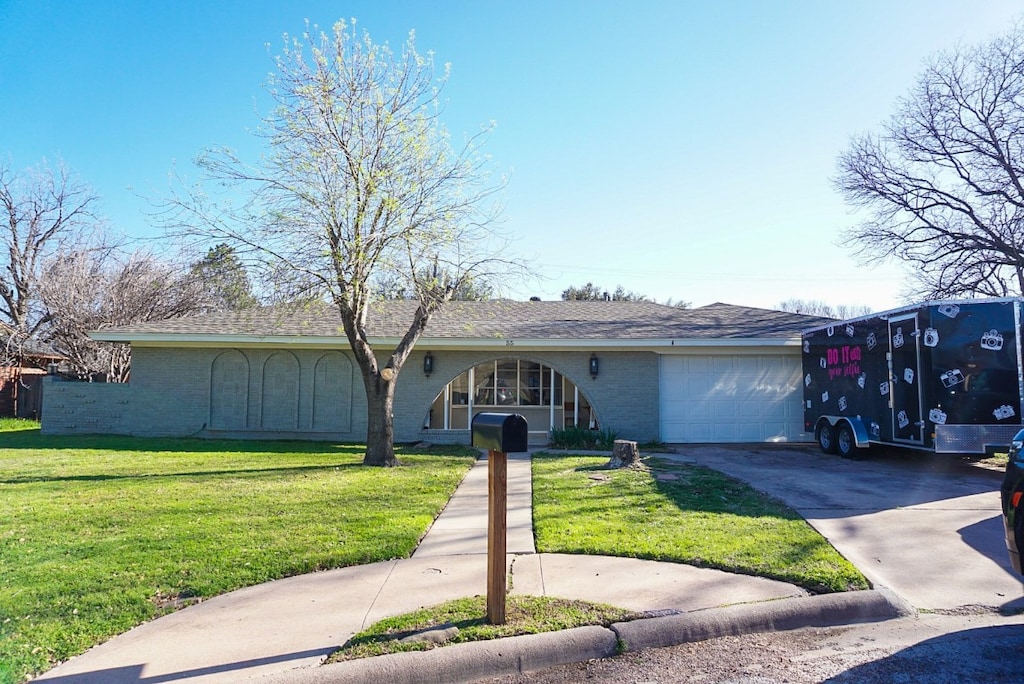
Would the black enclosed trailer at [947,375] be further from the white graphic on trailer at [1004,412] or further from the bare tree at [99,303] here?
the bare tree at [99,303]

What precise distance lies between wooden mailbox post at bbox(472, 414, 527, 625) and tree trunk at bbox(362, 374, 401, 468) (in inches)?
291

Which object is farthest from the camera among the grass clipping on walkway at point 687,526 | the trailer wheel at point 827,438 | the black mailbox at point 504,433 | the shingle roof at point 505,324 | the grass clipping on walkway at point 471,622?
the shingle roof at point 505,324

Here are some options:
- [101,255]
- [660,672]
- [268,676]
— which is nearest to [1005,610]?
[660,672]

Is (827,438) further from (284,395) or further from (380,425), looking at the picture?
(284,395)

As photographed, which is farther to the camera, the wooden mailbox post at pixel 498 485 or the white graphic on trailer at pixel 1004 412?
the white graphic on trailer at pixel 1004 412

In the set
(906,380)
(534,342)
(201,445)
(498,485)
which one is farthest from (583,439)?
(498,485)

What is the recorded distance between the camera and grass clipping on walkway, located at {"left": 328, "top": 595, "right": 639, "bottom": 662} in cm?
385

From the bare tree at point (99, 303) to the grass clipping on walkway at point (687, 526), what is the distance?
1737 centimetres

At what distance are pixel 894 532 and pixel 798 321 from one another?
10.9m

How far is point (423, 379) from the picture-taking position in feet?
50.6

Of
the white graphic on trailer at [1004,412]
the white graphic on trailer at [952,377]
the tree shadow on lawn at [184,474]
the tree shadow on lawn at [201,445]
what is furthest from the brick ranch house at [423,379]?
the white graphic on trailer at [1004,412]

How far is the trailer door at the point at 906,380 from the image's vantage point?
10.2 m

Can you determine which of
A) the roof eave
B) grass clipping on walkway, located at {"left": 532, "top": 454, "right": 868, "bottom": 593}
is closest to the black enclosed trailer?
grass clipping on walkway, located at {"left": 532, "top": 454, "right": 868, "bottom": 593}

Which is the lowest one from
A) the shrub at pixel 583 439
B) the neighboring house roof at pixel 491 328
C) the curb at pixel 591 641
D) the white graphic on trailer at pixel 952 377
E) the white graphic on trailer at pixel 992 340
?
the curb at pixel 591 641
